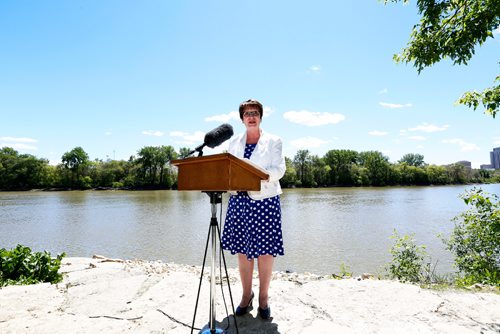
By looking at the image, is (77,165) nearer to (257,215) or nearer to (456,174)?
(257,215)

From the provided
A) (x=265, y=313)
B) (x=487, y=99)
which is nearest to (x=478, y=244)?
(x=487, y=99)

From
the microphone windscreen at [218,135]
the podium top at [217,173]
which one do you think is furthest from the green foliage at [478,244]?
the microphone windscreen at [218,135]

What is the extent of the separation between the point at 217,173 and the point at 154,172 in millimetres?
77344

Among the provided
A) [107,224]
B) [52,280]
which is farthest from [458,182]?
[52,280]

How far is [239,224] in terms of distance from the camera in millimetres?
2902

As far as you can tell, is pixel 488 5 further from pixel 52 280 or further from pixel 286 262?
pixel 286 262

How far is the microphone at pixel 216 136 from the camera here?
2100 millimetres

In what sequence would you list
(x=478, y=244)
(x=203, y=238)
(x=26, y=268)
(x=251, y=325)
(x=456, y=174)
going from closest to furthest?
1. (x=251, y=325)
2. (x=26, y=268)
3. (x=478, y=244)
4. (x=203, y=238)
5. (x=456, y=174)

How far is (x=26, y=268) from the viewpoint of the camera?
4.23 m

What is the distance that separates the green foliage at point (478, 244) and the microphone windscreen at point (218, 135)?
4063mm

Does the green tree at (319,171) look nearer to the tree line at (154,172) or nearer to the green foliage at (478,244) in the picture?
the tree line at (154,172)

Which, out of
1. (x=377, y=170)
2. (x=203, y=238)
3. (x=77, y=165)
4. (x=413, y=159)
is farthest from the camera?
(x=413, y=159)

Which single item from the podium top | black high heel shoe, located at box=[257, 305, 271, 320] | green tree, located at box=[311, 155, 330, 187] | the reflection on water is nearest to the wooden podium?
the podium top

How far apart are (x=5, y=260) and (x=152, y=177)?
7380cm
